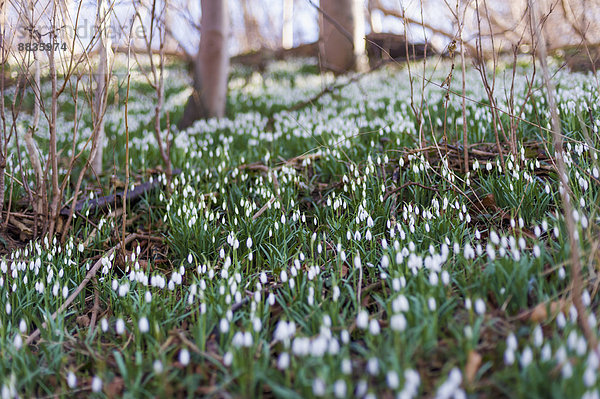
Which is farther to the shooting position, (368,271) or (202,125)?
(202,125)

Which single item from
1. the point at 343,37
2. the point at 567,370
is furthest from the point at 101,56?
the point at 343,37

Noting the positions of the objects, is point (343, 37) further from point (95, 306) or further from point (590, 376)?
point (590, 376)

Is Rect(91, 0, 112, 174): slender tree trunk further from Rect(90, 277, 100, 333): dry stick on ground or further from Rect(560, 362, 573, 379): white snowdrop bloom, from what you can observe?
Rect(560, 362, 573, 379): white snowdrop bloom

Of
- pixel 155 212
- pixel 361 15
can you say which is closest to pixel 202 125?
pixel 155 212

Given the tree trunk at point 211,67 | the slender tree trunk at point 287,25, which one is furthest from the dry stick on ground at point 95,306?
the slender tree trunk at point 287,25

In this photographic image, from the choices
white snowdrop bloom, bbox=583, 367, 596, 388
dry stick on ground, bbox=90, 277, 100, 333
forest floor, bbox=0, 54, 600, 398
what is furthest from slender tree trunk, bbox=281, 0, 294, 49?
white snowdrop bloom, bbox=583, 367, 596, 388

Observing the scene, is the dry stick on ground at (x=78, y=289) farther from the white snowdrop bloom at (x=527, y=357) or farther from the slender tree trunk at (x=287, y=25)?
the slender tree trunk at (x=287, y=25)

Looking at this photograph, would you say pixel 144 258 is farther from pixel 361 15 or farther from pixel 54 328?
pixel 361 15
